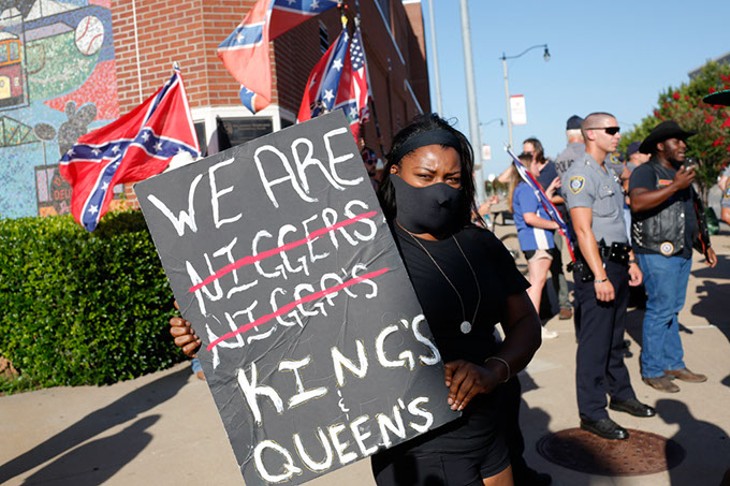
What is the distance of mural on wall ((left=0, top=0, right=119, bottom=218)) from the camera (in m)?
8.95

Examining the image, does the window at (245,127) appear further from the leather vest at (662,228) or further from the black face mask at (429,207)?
the black face mask at (429,207)

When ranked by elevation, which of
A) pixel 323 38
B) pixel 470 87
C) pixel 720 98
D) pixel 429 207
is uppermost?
pixel 323 38

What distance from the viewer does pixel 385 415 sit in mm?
2041

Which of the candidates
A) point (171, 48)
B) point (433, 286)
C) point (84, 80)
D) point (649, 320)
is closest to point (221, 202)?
point (433, 286)

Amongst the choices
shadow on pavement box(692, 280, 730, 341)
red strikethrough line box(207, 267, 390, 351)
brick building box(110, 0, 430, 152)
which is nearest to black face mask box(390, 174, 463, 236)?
red strikethrough line box(207, 267, 390, 351)

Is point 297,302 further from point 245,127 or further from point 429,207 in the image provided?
point 245,127

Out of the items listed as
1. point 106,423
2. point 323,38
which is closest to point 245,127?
point 323,38

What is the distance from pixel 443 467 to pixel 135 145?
5.74 meters

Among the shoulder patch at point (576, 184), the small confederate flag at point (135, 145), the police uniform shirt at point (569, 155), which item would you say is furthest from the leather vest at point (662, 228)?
the small confederate flag at point (135, 145)

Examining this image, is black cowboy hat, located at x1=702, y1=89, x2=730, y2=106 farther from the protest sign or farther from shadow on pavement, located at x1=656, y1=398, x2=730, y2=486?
shadow on pavement, located at x1=656, y1=398, x2=730, y2=486

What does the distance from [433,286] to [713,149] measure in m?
21.8

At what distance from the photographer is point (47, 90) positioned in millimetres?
9133

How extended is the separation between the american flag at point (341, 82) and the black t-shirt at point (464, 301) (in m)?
5.13

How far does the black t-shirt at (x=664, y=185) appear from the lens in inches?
204
